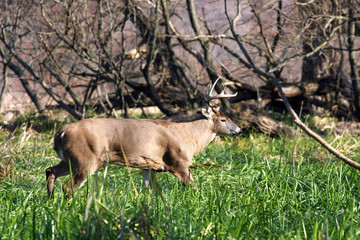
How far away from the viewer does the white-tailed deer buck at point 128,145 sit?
4.78 metres

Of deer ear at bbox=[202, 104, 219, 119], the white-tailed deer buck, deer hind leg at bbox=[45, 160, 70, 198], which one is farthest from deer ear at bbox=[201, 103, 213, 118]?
deer hind leg at bbox=[45, 160, 70, 198]

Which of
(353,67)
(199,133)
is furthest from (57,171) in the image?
(353,67)

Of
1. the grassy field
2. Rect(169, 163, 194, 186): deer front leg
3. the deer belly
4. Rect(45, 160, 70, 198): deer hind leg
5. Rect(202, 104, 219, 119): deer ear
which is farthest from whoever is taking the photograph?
Rect(202, 104, 219, 119): deer ear

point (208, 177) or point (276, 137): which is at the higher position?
point (208, 177)

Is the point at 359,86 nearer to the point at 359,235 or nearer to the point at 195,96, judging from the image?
the point at 195,96

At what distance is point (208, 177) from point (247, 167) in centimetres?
54

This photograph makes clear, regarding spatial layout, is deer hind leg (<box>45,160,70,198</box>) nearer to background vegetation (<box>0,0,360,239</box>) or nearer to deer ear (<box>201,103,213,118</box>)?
background vegetation (<box>0,0,360,239</box>)

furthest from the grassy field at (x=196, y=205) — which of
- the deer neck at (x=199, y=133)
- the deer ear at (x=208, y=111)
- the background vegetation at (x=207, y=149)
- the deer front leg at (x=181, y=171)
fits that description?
the deer ear at (x=208, y=111)

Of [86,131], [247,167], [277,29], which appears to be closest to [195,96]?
[277,29]

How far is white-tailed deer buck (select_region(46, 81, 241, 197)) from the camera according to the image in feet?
15.7

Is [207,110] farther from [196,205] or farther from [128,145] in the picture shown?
[196,205]

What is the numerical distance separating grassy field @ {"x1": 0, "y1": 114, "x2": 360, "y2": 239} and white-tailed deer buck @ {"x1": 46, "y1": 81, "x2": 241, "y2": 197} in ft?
0.64

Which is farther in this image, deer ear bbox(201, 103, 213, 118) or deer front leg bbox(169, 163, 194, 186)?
deer ear bbox(201, 103, 213, 118)

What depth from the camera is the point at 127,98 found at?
10297mm
